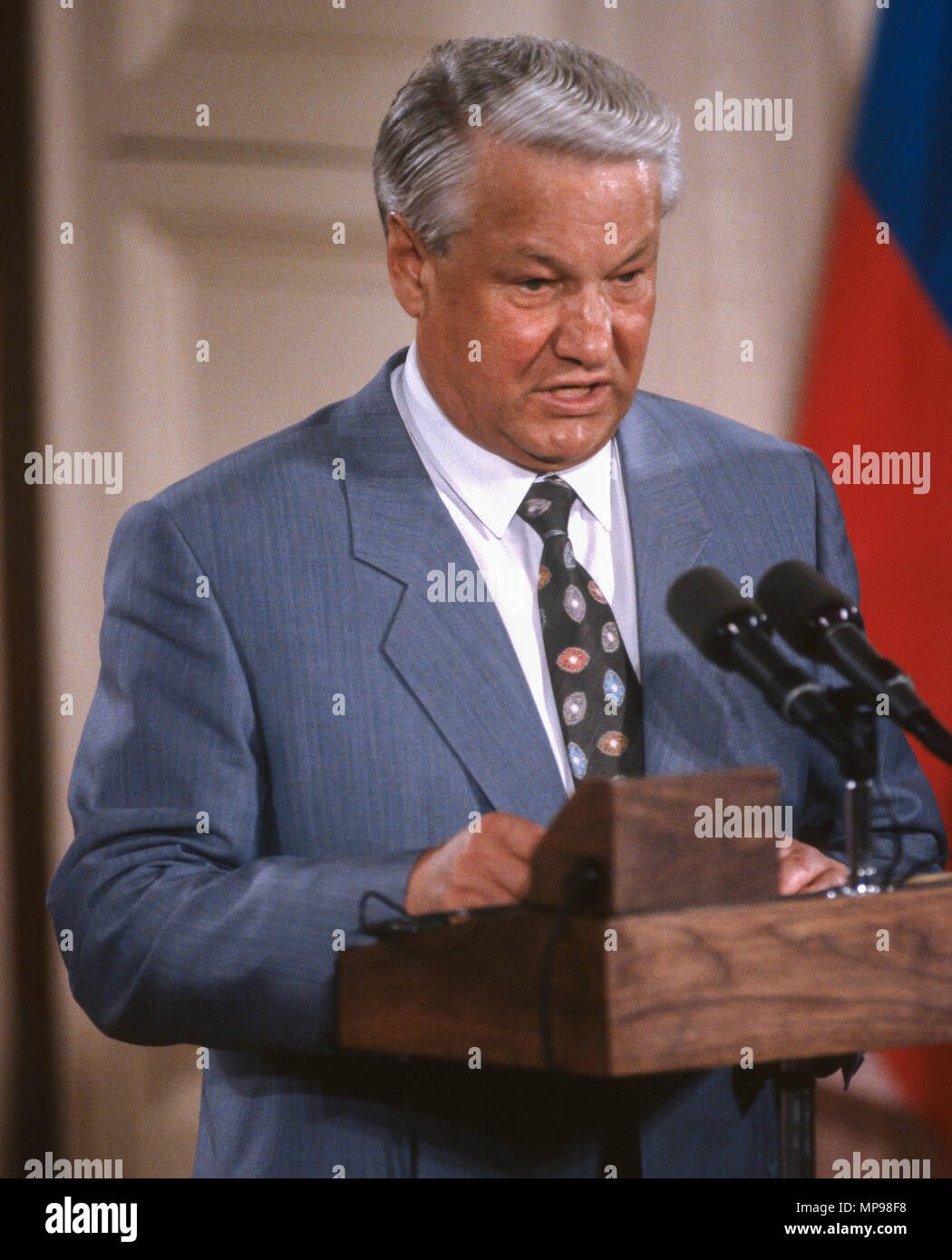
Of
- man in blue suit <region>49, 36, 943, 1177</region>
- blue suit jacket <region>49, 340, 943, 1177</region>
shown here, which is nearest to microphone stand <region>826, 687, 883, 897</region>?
man in blue suit <region>49, 36, 943, 1177</region>

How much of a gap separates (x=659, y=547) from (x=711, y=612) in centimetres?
48

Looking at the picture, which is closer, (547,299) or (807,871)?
(807,871)

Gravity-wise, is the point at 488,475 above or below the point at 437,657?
above

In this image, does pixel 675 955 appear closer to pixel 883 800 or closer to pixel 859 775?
pixel 859 775

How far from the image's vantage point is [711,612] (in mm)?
1299

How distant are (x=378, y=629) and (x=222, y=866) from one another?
32 centimetres

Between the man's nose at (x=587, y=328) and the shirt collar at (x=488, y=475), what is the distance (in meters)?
0.15

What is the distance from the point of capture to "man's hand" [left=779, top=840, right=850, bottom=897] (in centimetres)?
134

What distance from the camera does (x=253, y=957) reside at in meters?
1.47

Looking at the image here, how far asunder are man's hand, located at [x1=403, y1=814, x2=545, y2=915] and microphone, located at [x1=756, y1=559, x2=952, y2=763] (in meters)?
0.29

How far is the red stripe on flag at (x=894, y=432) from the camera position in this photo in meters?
2.57

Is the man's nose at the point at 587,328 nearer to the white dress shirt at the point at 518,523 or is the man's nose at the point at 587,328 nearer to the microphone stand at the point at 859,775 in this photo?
the white dress shirt at the point at 518,523

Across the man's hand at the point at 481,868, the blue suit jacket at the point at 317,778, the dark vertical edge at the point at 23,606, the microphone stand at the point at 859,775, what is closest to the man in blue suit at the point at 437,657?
the blue suit jacket at the point at 317,778

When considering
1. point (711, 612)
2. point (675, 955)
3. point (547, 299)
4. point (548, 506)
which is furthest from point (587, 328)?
point (675, 955)
